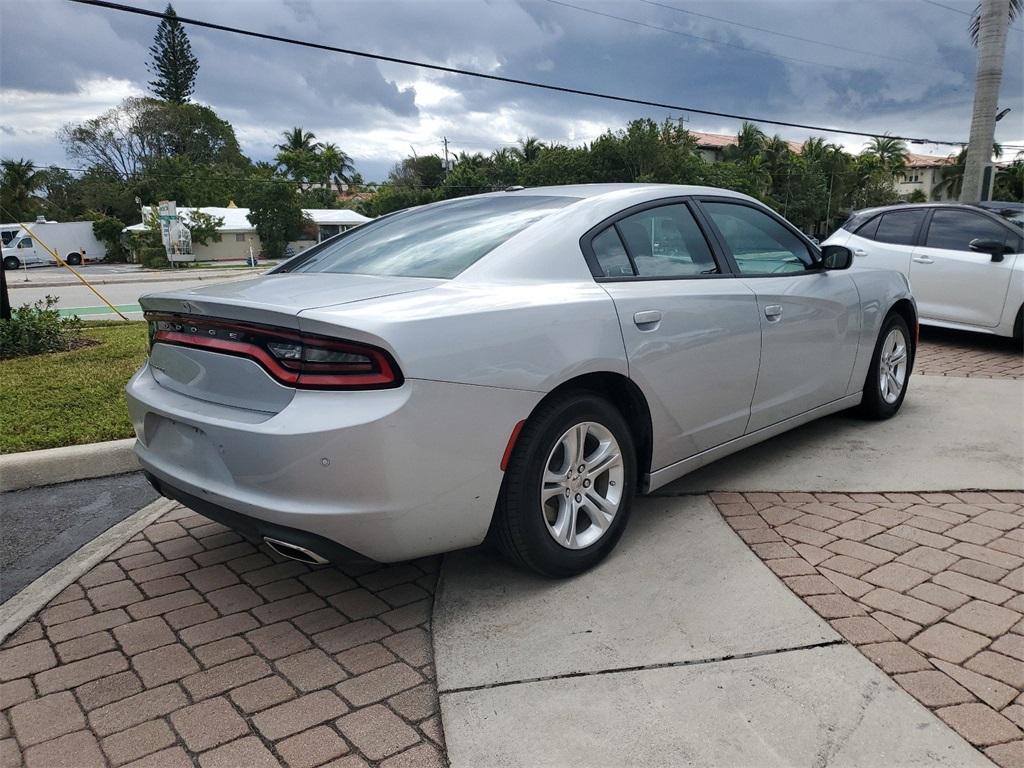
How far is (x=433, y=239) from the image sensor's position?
11.5ft

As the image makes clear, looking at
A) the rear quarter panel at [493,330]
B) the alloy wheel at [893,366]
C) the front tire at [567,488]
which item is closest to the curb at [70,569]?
the rear quarter panel at [493,330]

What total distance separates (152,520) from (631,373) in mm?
Result: 2563

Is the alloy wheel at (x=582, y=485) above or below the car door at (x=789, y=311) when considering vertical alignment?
below

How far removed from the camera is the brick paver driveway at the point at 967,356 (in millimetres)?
7148

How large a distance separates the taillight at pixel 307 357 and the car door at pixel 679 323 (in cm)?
113

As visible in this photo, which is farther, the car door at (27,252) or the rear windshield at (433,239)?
the car door at (27,252)

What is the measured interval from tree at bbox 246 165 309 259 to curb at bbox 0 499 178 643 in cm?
5282

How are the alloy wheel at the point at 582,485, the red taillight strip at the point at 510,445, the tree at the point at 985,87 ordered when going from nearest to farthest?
the red taillight strip at the point at 510,445 < the alloy wheel at the point at 582,485 < the tree at the point at 985,87

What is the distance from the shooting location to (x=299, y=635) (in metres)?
2.83

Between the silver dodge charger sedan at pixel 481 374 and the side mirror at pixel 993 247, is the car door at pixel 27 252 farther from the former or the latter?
the silver dodge charger sedan at pixel 481 374

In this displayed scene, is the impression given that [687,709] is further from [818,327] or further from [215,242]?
[215,242]

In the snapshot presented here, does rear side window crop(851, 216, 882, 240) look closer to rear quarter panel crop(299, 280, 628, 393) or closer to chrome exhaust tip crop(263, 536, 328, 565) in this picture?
rear quarter panel crop(299, 280, 628, 393)

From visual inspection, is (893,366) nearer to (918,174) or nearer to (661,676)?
(661,676)

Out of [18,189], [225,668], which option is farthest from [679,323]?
[18,189]
